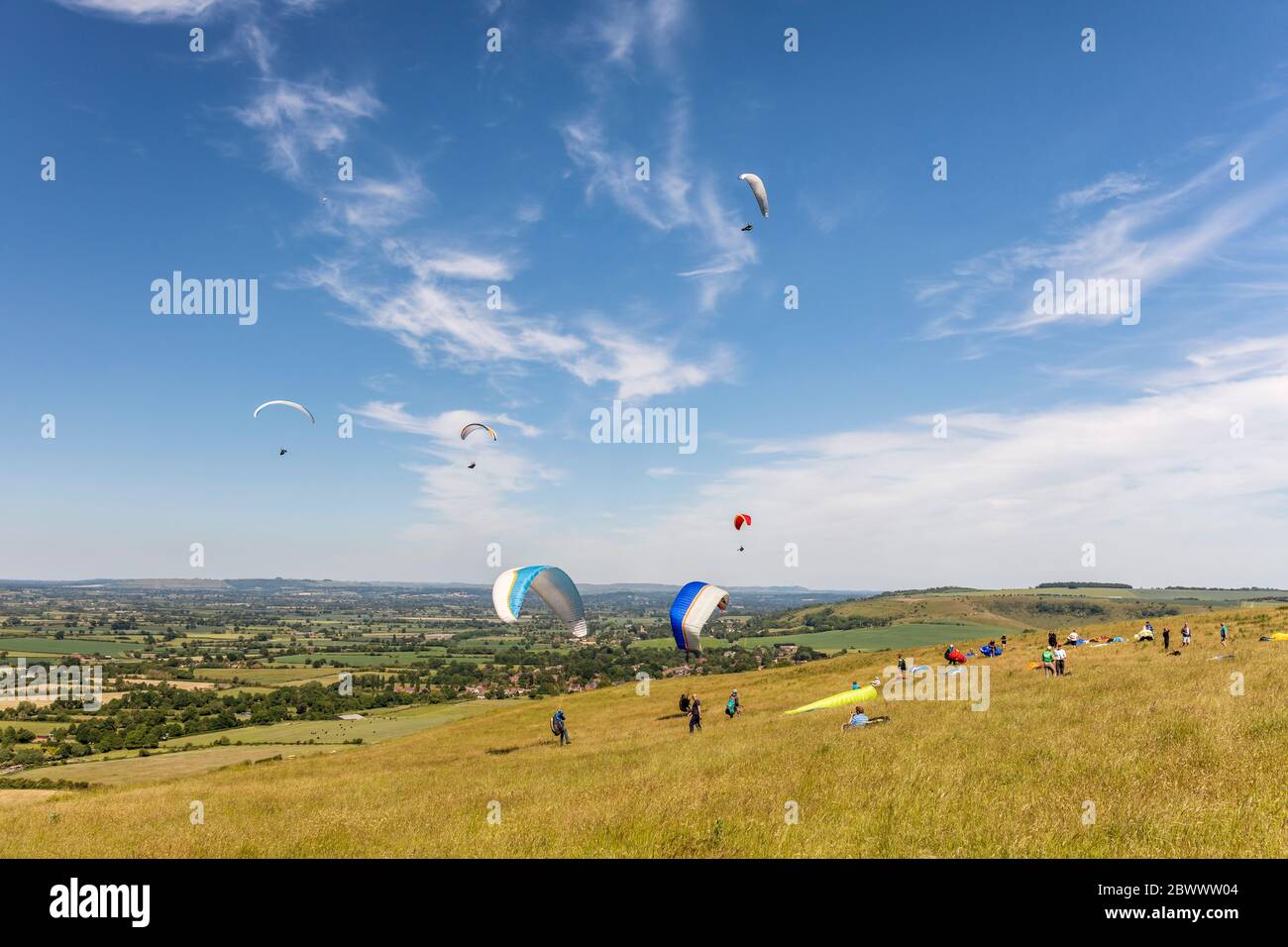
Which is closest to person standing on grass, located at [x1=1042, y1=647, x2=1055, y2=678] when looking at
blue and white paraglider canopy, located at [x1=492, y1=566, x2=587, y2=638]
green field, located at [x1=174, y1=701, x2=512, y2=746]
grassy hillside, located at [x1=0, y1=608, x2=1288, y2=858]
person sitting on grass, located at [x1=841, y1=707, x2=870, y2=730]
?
grassy hillside, located at [x1=0, y1=608, x2=1288, y2=858]

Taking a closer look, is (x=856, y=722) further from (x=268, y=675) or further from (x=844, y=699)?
(x=268, y=675)

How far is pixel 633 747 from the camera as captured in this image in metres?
22.9

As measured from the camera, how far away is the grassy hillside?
872cm

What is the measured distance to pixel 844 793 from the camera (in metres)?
11.2

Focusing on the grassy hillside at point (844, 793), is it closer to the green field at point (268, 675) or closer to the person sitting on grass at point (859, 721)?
the person sitting on grass at point (859, 721)

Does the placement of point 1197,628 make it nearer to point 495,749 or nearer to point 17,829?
point 495,749

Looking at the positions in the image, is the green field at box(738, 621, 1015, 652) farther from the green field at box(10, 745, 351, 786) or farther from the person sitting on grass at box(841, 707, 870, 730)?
the person sitting on grass at box(841, 707, 870, 730)

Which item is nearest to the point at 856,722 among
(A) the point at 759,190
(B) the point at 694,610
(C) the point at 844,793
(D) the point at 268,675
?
(C) the point at 844,793

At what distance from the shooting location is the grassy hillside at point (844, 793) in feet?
28.6

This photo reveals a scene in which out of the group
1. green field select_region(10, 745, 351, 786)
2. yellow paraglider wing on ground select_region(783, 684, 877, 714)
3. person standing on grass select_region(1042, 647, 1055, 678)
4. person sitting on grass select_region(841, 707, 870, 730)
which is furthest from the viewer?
green field select_region(10, 745, 351, 786)
